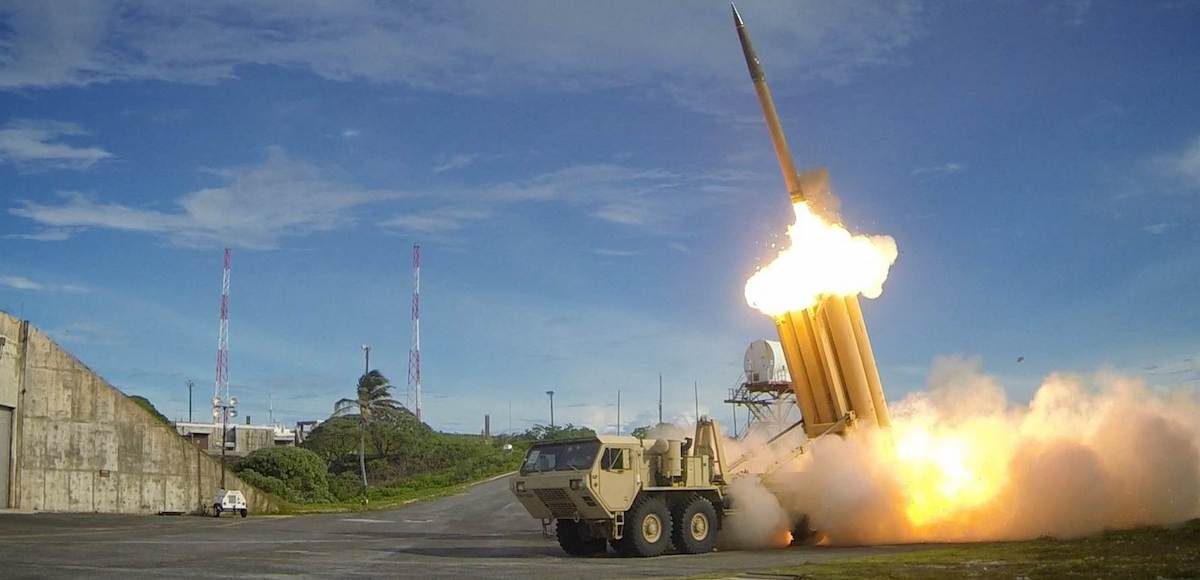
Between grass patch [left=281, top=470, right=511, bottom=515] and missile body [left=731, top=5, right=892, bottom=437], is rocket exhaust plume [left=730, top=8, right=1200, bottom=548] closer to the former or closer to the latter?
missile body [left=731, top=5, right=892, bottom=437]

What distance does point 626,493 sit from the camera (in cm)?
2386

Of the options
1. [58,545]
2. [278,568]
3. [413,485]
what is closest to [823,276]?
[278,568]

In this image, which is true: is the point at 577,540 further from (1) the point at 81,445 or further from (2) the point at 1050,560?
(1) the point at 81,445

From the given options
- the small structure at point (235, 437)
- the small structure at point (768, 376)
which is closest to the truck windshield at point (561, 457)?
the small structure at point (768, 376)

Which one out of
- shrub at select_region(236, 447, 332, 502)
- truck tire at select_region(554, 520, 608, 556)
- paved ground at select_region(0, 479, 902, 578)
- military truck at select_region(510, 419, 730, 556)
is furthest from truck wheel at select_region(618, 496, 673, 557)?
shrub at select_region(236, 447, 332, 502)

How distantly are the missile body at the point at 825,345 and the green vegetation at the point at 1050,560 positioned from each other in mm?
4786

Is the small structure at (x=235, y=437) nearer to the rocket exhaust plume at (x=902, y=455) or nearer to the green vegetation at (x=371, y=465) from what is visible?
the green vegetation at (x=371, y=465)

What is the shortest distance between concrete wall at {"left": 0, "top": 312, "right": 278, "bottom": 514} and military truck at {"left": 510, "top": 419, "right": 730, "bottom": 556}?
29004mm

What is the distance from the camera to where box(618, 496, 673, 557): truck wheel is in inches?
930

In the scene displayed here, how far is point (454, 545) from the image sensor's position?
27.9 metres

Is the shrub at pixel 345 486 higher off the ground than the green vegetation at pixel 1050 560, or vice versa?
the green vegetation at pixel 1050 560

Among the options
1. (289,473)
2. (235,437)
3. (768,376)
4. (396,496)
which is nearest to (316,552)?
(768,376)

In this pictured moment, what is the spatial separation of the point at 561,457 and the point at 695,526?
3473mm

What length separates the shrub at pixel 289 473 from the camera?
59531 mm
